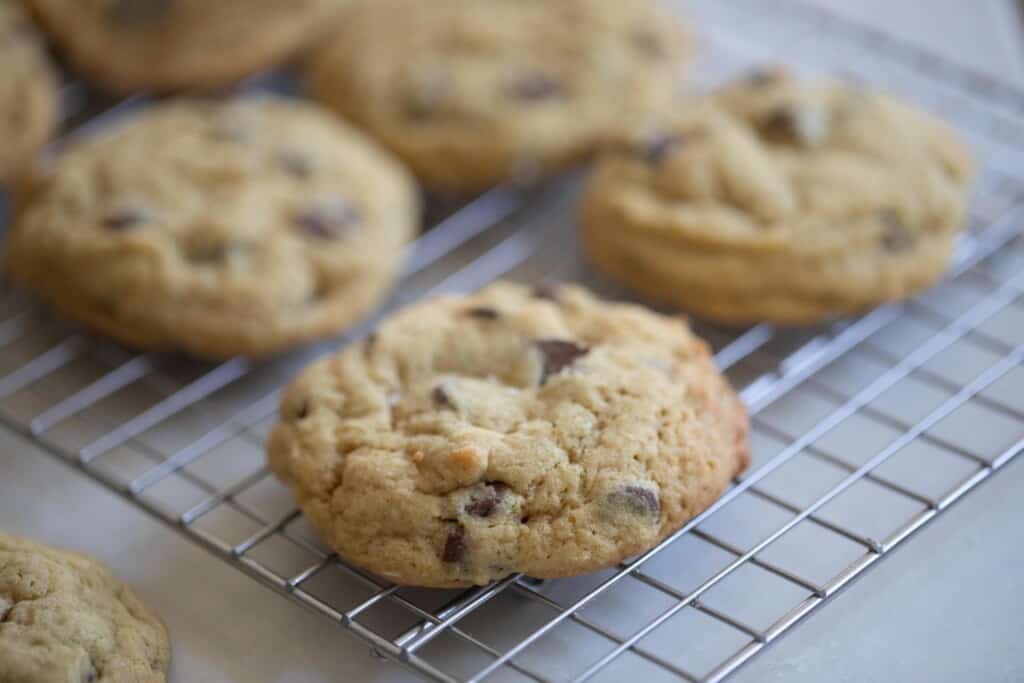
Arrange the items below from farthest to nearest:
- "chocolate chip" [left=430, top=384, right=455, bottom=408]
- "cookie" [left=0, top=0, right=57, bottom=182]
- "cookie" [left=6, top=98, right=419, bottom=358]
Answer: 1. "cookie" [left=0, top=0, right=57, bottom=182]
2. "cookie" [left=6, top=98, right=419, bottom=358]
3. "chocolate chip" [left=430, top=384, right=455, bottom=408]

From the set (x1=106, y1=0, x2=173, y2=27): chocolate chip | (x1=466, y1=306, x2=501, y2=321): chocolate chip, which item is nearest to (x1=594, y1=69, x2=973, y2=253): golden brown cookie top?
(x1=466, y1=306, x2=501, y2=321): chocolate chip

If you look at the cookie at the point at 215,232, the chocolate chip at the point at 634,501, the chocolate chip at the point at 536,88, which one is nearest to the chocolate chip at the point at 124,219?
the cookie at the point at 215,232

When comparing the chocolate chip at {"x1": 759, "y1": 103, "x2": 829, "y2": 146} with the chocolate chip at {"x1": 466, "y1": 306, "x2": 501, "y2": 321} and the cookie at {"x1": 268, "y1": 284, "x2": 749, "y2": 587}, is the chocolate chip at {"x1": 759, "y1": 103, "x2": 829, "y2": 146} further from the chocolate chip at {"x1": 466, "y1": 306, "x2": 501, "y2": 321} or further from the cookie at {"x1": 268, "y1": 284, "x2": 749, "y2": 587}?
the chocolate chip at {"x1": 466, "y1": 306, "x2": 501, "y2": 321}

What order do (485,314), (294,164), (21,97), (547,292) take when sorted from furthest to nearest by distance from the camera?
(21,97) < (294,164) < (547,292) < (485,314)

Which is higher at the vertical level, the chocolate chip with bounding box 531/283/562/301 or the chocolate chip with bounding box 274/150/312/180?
the chocolate chip with bounding box 274/150/312/180

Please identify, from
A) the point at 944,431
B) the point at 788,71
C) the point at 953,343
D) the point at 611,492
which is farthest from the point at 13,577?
the point at 788,71

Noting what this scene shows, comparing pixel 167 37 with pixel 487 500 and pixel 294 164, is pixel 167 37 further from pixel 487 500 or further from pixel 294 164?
pixel 487 500

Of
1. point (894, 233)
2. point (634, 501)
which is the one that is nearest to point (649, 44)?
point (894, 233)

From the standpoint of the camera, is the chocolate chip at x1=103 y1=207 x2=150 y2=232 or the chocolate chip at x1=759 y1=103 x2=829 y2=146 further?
the chocolate chip at x1=759 y1=103 x2=829 y2=146
